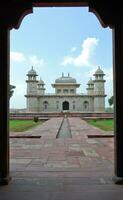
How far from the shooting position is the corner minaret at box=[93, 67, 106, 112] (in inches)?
2112

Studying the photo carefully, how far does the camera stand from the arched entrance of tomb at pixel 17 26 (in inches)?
154

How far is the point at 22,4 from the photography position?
402cm

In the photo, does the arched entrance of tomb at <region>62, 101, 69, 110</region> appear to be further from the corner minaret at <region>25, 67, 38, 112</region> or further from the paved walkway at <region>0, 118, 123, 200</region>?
the paved walkway at <region>0, 118, 123, 200</region>

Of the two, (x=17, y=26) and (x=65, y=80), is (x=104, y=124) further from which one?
(x=65, y=80)

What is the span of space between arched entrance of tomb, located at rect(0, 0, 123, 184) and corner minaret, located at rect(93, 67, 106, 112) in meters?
49.6

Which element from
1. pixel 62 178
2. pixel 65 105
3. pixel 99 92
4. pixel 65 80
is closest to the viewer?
pixel 62 178

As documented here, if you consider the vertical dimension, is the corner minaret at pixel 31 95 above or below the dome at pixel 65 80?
below

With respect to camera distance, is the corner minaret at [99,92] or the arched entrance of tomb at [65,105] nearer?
the corner minaret at [99,92]
